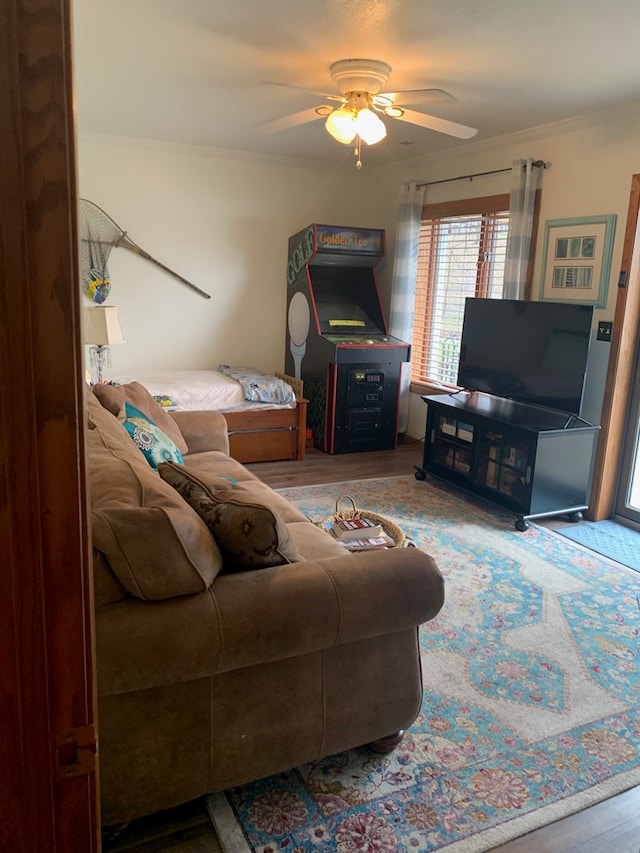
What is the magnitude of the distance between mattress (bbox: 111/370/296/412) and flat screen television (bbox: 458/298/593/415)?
1458 millimetres

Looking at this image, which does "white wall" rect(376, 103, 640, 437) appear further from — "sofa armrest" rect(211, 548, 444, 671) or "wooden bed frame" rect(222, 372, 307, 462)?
"sofa armrest" rect(211, 548, 444, 671)

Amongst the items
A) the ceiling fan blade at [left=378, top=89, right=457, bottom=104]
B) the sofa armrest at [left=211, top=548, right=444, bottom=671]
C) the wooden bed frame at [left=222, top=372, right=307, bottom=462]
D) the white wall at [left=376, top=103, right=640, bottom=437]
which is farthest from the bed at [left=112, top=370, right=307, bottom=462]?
the sofa armrest at [left=211, top=548, right=444, bottom=671]

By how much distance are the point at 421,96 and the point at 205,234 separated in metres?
2.92

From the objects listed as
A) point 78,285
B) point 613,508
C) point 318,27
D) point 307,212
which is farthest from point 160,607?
point 307,212

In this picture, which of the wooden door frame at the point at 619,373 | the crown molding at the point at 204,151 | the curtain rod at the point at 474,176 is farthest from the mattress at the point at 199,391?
the wooden door frame at the point at 619,373

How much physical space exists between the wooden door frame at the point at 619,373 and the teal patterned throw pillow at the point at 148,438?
8.35 feet

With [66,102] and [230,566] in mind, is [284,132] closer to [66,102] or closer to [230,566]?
[230,566]

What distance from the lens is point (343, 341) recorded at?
5.09 m

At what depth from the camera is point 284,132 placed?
4.49 meters

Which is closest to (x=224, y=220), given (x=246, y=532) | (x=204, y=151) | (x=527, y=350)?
(x=204, y=151)

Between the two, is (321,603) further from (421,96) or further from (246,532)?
(421,96)

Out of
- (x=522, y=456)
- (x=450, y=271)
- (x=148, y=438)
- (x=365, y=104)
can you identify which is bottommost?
(x=522, y=456)

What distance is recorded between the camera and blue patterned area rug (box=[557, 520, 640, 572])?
137 inches

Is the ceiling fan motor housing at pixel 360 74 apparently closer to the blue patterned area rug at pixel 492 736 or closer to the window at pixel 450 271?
the window at pixel 450 271
